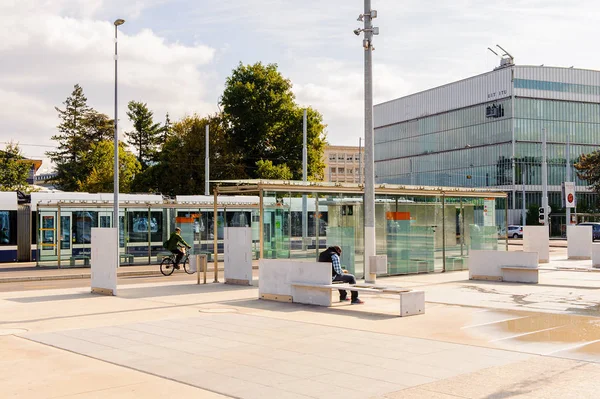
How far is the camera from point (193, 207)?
32188 mm

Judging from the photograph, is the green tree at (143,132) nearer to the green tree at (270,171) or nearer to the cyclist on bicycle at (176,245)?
the green tree at (270,171)

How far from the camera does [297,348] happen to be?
10.4m

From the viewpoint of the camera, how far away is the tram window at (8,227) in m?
32.0

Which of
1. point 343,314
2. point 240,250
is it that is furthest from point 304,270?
point 240,250

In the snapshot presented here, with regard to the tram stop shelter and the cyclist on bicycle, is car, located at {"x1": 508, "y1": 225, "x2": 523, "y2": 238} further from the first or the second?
the cyclist on bicycle

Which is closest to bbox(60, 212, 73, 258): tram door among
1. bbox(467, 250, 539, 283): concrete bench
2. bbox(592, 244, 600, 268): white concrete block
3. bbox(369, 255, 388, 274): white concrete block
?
bbox(369, 255, 388, 274): white concrete block

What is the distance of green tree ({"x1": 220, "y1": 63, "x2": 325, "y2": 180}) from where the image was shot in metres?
57.6

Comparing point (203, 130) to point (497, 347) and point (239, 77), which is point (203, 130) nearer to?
point (239, 77)

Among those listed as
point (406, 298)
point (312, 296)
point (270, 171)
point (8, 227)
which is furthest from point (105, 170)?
point (406, 298)

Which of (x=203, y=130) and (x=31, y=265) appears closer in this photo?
(x=31, y=265)

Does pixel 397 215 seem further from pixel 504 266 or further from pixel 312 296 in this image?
pixel 312 296

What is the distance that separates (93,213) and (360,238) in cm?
1441

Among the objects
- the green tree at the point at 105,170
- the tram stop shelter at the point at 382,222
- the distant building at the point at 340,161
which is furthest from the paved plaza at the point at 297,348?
the distant building at the point at 340,161

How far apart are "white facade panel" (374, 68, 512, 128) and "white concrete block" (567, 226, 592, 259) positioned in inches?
2245
